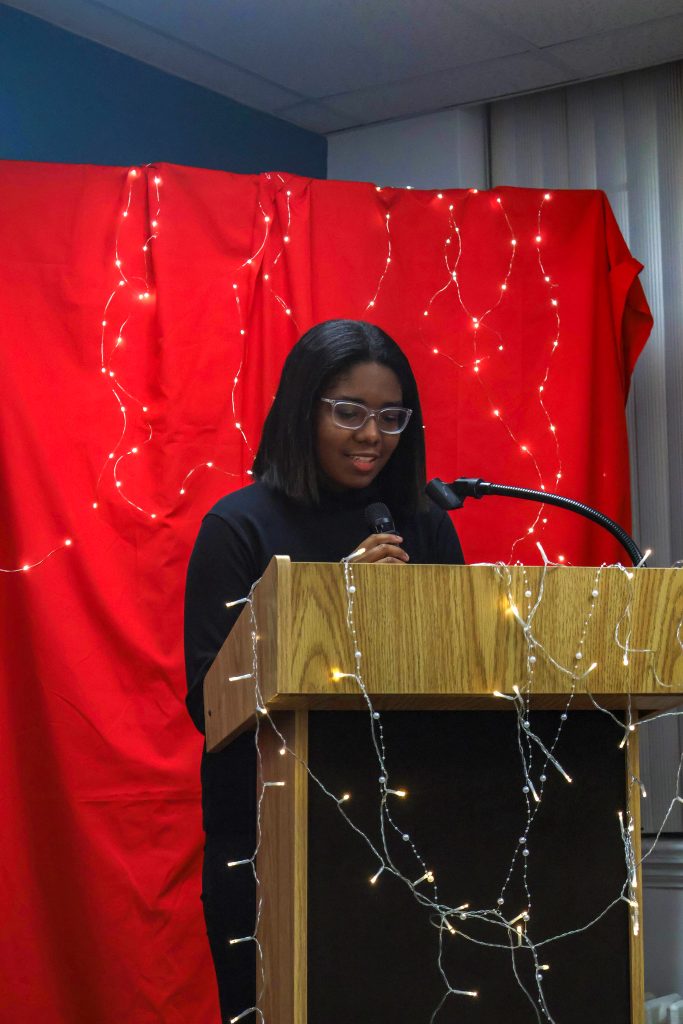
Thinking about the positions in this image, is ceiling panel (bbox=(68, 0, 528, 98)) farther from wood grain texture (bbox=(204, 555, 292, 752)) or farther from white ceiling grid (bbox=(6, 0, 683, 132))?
wood grain texture (bbox=(204, 555, 292, 752))

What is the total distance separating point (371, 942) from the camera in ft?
3.58

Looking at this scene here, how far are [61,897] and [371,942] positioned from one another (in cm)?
158

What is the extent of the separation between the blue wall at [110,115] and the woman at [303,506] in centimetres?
137

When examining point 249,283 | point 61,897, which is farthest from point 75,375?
point 61,897

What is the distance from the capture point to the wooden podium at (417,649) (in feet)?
3.34

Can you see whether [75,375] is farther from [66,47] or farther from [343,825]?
[343,825]

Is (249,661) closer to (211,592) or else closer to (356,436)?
(211,592)

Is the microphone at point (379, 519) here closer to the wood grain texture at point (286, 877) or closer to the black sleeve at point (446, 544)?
the black sleeve at point (446, 544)

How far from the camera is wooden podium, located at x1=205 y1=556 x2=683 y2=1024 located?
3.34ft

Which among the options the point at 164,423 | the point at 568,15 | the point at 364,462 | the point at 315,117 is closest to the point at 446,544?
the point at 364,462

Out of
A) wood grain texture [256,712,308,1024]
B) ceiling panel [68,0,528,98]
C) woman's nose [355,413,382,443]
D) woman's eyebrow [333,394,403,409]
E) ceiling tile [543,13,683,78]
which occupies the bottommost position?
wood grain texture [256,712,308,1024]

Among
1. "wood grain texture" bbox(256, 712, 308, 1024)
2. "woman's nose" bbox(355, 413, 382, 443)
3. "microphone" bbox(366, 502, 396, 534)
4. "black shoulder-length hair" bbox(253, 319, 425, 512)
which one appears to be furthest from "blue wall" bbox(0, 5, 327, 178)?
Answer: "wood grain texture" bbox(256, 712, 308, 1024)

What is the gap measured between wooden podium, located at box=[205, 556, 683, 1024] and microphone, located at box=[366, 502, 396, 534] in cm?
38

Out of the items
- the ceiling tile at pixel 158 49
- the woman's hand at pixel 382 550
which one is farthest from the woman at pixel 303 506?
the ceiling tile at pixel 158 49
